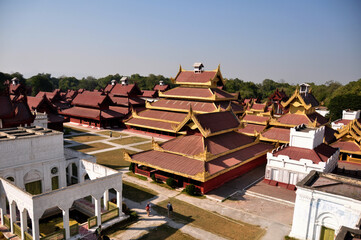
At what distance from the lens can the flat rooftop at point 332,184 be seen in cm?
1516

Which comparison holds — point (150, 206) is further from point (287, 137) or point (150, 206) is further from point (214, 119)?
point (287, 137)

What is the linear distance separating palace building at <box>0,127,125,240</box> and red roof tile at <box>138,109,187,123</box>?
22.5 metres

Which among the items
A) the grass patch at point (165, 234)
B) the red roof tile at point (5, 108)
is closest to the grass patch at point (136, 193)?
the grass patch at point (165, 234)

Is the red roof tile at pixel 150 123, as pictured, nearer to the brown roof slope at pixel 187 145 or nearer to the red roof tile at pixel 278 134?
the red roof tile at pixel 278 134

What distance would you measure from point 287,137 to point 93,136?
31.6 metres

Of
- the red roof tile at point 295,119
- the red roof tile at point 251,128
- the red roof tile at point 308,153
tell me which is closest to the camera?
the red roof tile at point 308,153

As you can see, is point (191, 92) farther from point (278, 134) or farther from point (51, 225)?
point (51, 225)

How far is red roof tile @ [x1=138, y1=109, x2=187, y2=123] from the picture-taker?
43.4 metres

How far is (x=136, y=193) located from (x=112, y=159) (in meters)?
11.1

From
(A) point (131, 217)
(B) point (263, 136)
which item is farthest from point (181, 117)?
(A) point (131, 217)

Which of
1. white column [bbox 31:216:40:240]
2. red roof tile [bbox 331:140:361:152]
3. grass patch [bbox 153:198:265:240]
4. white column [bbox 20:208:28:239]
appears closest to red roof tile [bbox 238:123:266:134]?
red roof tile [bbox 331:140:361:152]

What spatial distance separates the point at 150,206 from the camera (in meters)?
19.5

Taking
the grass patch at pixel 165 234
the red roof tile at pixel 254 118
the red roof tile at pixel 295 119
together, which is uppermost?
the red roof tile at pixel 295 119

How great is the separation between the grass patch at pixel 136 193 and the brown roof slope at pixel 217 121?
7.67 m
